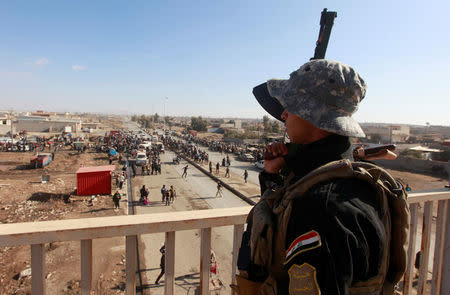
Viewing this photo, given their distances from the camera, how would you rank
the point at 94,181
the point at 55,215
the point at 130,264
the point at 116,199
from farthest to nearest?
the point at 94,181
the point at 116,199
the point at 55,215
the point at 130,264

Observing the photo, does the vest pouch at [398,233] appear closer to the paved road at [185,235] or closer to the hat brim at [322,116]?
the hat brim at [322,116]

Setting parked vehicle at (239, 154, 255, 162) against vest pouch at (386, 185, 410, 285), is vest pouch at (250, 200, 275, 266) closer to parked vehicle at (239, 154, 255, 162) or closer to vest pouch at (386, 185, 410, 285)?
vest pouch at (386, 185, 410, 285)

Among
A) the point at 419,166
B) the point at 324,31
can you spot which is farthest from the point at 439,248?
the point at 419,166

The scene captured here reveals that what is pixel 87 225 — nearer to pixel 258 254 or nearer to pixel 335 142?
pixel 258 254

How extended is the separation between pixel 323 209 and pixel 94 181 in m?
19.4

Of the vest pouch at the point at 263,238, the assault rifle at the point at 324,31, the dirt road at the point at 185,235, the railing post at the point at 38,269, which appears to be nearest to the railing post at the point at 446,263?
the assault rifle at the point at 324,31

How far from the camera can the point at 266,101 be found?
1506 millimetres

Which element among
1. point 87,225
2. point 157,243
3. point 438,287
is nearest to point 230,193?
point 157,243

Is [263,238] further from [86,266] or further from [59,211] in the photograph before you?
[59,211]

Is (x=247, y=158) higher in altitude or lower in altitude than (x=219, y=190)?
higher

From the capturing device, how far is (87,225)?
1376 mm

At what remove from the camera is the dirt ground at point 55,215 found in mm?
7914

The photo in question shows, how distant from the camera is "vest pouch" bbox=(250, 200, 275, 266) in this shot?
1.02m

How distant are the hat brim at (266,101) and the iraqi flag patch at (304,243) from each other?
29.8 inches
